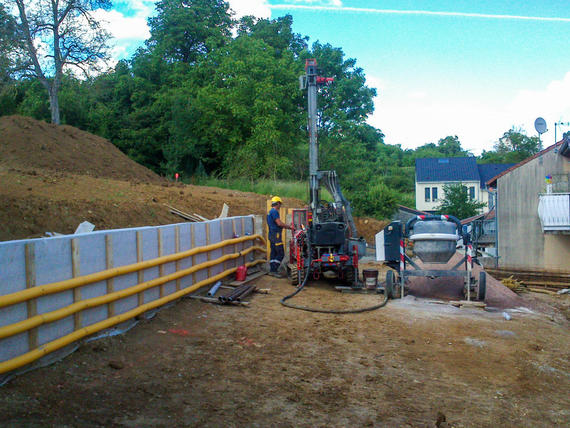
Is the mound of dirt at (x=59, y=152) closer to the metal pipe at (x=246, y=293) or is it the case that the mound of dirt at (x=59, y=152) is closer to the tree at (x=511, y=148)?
the metal pipe at (x=246, y=293)

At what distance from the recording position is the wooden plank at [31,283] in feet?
18.6

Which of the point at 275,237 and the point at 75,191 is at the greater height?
the point at 75,191

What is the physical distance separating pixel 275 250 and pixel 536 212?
2012 centimetres

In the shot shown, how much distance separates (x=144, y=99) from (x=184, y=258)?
30323 millimetres

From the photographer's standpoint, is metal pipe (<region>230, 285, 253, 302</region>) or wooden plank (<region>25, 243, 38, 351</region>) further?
metal pipe (<region>230, 285, 253, 302</region>)

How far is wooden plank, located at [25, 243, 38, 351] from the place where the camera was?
5.68 meters

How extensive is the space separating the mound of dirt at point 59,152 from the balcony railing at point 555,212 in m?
19.8

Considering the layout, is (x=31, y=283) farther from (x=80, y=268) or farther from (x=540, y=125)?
(x=540, y=125)

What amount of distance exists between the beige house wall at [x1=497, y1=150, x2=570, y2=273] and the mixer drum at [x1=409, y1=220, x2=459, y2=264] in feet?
58.4

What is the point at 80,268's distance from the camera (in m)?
6.70

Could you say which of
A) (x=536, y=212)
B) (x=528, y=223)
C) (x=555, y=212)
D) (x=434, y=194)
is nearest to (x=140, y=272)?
(x=555, y=212)

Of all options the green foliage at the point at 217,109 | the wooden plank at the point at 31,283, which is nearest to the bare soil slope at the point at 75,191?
Result: the wooden plank at the point at 31,283

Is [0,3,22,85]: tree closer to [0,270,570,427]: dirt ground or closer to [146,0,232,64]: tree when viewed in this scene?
[0,270,570,427]: dirt ground

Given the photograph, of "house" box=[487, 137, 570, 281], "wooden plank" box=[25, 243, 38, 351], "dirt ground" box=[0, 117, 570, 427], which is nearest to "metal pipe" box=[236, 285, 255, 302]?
"dirt ground" box=[0, 117, 570, 427]
